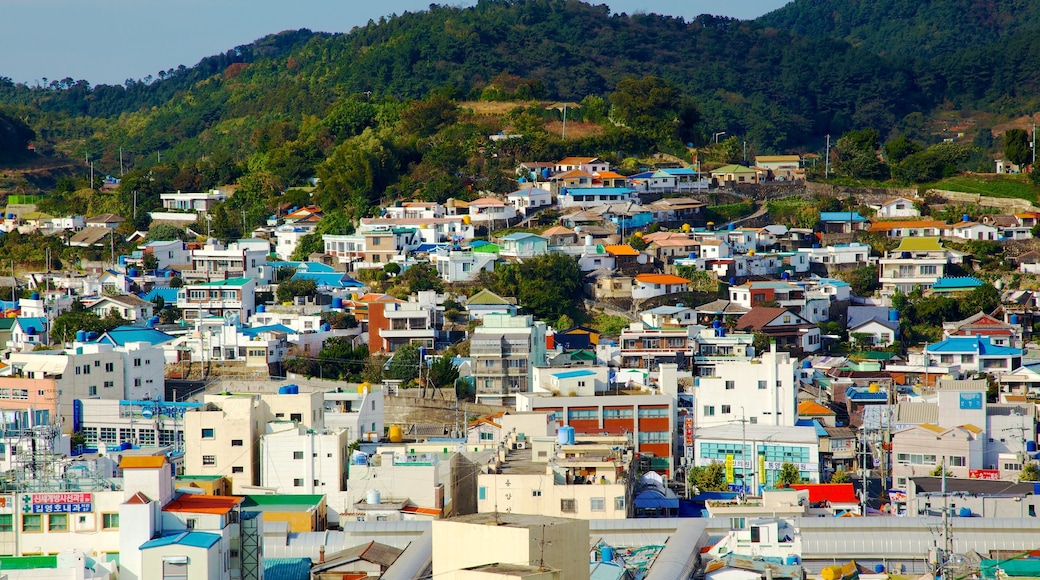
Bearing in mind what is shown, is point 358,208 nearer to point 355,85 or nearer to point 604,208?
point 604,208

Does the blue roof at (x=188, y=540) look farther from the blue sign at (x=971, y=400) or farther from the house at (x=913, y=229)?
the house at (x=913, y=229)

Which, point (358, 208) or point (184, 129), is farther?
point (184, 129)

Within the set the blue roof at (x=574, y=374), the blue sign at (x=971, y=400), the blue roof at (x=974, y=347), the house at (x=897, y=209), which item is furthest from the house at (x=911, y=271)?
the blue sign at (x=971, y=400)

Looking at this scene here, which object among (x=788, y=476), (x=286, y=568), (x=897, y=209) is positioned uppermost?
(x=897, y=209)

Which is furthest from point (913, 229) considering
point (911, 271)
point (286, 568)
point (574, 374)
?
point (286, 568)

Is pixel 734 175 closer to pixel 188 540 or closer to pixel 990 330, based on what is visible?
pixel 990 330

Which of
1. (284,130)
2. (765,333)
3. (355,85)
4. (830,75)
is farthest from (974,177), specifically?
(830,75)
